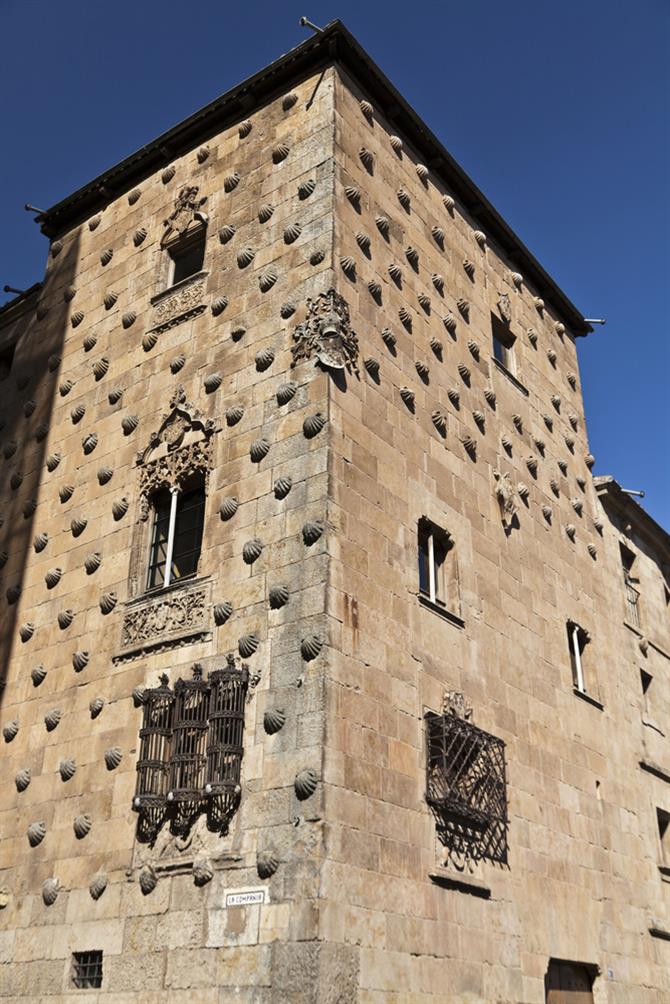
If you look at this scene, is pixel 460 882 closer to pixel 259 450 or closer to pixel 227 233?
pixel 259 450

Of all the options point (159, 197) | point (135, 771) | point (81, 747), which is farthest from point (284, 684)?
point (159, 197)

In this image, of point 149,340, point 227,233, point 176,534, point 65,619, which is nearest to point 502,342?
point 227,233

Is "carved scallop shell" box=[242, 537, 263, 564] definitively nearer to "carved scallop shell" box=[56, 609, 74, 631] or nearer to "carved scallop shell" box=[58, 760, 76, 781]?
"carved scallop shell" box=[56, 609, 74, 631]

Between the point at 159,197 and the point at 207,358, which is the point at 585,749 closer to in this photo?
the point at 207,358

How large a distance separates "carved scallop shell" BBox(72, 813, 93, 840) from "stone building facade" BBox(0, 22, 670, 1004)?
5 centimetres

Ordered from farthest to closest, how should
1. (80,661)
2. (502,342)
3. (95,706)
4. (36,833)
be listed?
(502,342) < (80,661) < (95,706) < (36,833)

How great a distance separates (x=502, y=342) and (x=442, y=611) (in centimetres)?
700

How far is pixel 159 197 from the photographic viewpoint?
18.1m

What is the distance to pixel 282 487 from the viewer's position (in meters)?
13.2

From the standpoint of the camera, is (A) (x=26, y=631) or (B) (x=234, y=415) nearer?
(B) (x=234, y=415)

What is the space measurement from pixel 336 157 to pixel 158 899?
32.3 ft

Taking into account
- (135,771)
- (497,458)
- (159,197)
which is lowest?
(135,771)

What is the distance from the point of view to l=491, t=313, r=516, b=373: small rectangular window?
19.2m

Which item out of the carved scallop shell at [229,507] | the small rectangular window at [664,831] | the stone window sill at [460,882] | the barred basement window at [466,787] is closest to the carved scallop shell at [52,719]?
the carved scallop shell at [229,507]
